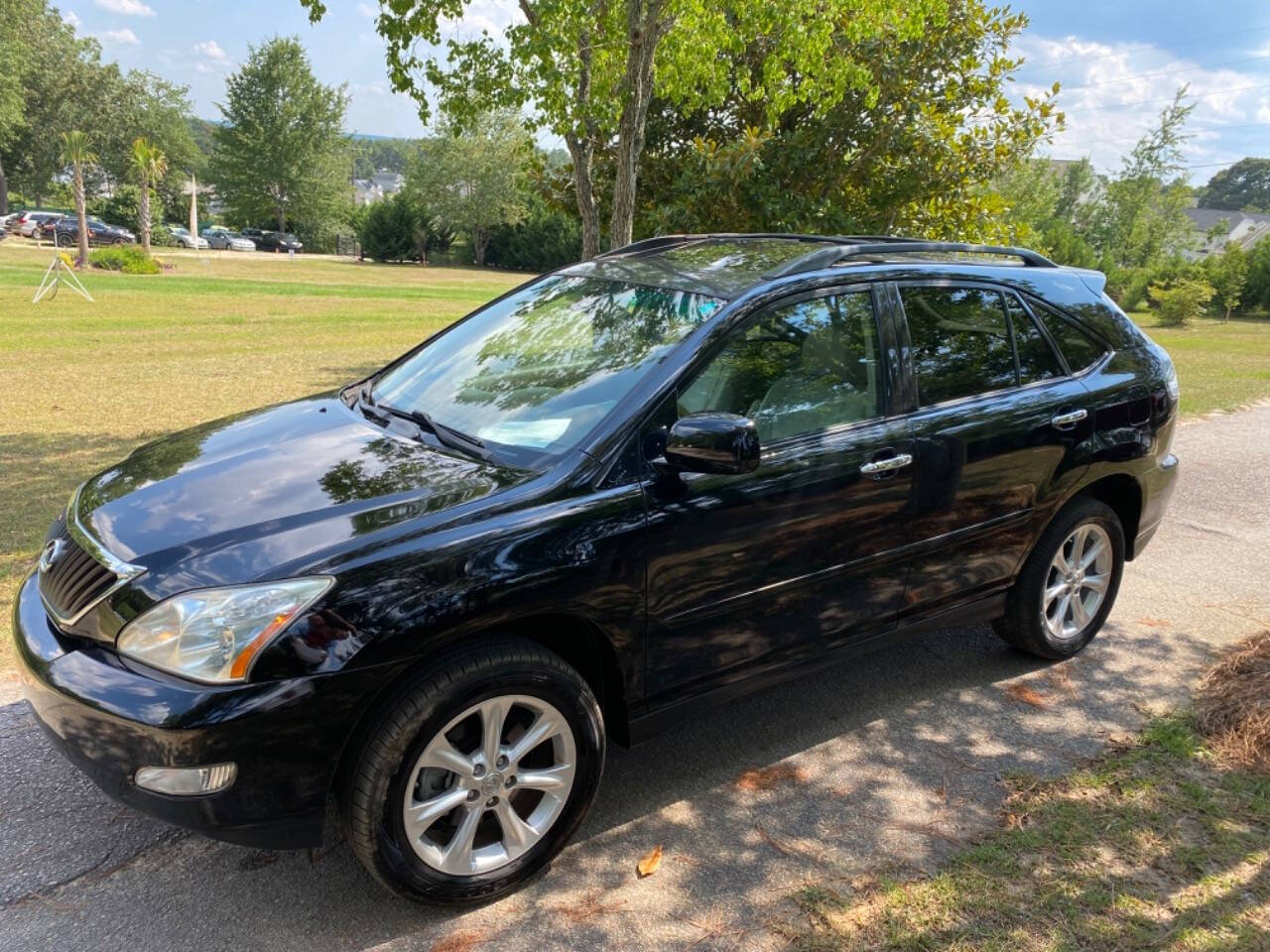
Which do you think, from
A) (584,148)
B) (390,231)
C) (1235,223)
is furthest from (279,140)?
(1235,223)

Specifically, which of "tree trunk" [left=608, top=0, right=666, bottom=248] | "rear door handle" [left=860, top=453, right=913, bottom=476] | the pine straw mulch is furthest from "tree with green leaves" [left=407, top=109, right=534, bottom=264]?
"rear door handle" [left=860, top=453, right=913, bottom=476]

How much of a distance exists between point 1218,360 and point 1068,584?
16223 millimetres

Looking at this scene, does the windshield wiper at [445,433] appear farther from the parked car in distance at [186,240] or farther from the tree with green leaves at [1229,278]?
the parked car in distance at [186,240]

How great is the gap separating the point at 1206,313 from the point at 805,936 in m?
36.1

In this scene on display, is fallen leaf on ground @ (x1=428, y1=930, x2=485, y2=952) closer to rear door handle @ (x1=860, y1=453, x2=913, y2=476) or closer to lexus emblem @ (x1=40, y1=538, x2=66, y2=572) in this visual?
lexus emblem @ (x1=40, y1=538, x2=66, y2=572)

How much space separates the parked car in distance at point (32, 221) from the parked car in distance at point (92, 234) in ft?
2.00

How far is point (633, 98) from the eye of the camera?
300 inches

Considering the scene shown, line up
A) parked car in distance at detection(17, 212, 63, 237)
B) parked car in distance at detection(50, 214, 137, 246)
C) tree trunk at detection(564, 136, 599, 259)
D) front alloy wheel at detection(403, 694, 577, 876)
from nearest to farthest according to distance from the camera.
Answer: front alloy wheel at detection(403, 694, 577, 876) → tree trunk at detection(564, 136, 599, 259) → parked car in distance at detection(50, 214, 137, 246) → parked car in distance at detection(17, 212, 63, 237)

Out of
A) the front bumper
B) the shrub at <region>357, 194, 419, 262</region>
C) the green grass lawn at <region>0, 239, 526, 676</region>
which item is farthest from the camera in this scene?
the shrub at <region>357, 194, 419, 262</region>

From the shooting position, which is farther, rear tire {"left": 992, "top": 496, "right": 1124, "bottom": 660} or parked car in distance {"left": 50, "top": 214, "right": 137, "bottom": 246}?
parked car in distance {"left": 50, "top": 214, "right": 137, "bottom": 246}

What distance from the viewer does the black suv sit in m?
2.35

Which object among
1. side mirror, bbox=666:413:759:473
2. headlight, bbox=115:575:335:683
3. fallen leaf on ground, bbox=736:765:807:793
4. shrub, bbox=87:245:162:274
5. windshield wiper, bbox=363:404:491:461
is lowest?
shrub, bbox=87:245:162:274

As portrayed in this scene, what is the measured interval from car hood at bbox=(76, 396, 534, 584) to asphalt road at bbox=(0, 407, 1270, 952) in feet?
3.10

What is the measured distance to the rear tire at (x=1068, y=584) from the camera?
4.05m
